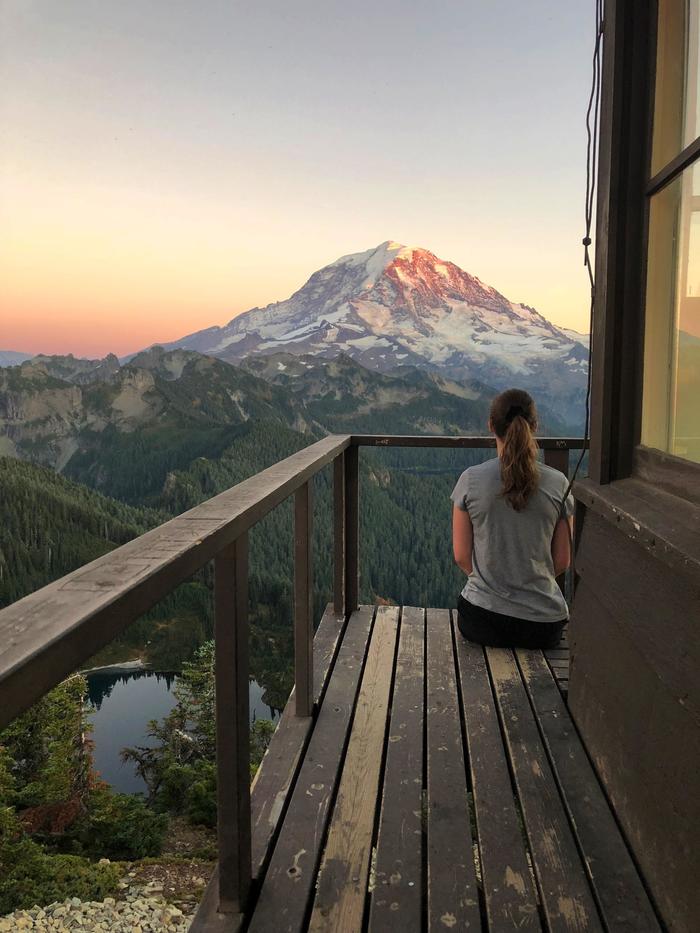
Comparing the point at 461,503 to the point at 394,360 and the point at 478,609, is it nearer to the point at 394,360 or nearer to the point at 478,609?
the point at 478,609

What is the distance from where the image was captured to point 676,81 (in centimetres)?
172

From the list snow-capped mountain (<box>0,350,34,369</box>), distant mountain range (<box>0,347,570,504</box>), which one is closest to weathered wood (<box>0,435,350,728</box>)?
distant mountain range (<box>0,347,570,504</box>)

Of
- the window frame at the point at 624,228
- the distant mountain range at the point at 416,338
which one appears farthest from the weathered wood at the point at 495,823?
the distant mountain range at the point at 416,338

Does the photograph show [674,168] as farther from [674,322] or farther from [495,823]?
[495,823]

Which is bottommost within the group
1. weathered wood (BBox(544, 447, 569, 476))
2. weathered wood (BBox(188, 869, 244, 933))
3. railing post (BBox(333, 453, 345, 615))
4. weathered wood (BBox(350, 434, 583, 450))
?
weathered wood (BBox(188, 869, 244, 933))

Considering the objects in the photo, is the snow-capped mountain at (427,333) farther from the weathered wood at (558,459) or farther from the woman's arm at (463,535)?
the woman's arm at (463,535)

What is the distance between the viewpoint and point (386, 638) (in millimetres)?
3102

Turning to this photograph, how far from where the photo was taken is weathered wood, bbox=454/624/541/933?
1.38 meters

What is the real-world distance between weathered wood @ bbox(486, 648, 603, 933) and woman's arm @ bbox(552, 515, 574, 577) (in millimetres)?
587

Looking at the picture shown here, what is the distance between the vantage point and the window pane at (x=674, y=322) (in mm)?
1599

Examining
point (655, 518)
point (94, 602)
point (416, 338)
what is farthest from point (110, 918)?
point (416, 338)

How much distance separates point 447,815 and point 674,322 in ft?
4.54

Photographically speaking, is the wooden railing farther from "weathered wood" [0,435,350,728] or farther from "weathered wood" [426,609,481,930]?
"weathered wood" [426,609,481,930]

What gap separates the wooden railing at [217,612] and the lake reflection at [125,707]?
32282 mm
